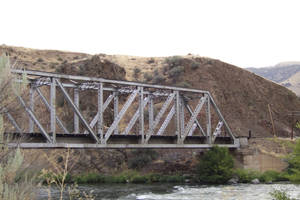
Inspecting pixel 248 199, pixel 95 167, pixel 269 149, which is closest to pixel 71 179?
pixel 95 167

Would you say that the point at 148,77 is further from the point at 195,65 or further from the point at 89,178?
the point at 89,178

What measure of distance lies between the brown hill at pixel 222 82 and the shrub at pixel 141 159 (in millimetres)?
11718

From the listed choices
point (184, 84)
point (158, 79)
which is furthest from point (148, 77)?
point (184, 84)

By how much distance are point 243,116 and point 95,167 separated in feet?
77.7

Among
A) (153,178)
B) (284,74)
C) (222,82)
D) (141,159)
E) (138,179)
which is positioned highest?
(284,74)

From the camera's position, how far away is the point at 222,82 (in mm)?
63812

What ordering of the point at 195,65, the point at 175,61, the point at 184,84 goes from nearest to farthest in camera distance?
the point at 184,84 → the point at 195,65 → the point at 175,61

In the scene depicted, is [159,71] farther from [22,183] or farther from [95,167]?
[22,183]

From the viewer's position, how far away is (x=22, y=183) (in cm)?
834

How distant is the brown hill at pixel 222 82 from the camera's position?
59.5m

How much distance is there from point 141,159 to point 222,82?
23.2 m

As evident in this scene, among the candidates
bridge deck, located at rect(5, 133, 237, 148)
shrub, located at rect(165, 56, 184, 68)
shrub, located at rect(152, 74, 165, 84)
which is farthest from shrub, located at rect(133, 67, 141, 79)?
bridge deck, located at rect(5, 133, 237, 148)

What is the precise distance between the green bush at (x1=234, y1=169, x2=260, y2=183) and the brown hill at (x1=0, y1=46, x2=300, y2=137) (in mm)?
18355

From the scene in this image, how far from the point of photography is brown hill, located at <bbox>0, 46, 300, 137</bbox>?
5950cm
